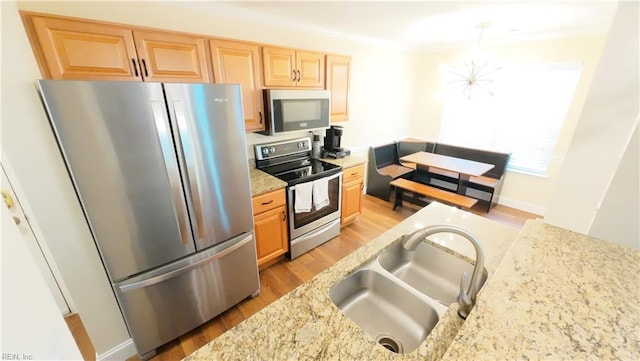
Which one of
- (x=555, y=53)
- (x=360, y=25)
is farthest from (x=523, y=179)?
(x=360, y=25)

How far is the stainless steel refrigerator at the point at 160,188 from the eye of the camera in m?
1.20

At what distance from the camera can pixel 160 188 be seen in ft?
4.66

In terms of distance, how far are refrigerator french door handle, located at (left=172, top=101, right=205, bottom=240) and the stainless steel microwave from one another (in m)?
0.98

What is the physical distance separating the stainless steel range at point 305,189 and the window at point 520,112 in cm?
266

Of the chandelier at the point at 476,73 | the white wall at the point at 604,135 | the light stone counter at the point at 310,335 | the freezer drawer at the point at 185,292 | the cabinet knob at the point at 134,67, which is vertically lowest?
the freezer drawer at the point at 185,292

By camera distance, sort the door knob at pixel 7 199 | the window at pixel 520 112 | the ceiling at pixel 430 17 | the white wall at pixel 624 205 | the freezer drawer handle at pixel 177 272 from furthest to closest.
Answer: the window at pixel 520 112 < the ceiling at pixel 430 17 < the door knob at pixel 7 199 < the freezer drawer handle at pixel 177 272 < the white wall at pixel 624 205

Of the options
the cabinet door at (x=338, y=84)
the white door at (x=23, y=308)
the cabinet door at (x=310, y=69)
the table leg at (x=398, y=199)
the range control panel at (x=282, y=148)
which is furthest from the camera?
the table leg at (x=398, y=199)

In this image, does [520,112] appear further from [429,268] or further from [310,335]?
[310,335]

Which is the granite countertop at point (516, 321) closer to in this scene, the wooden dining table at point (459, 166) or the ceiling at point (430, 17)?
the ceiling at point (430, 17)

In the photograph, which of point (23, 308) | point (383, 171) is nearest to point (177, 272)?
point (23, 308)

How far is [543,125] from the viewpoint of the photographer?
3375 mm

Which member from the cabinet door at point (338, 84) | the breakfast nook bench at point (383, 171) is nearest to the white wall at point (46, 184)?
the cabinet door at point (338, 84)

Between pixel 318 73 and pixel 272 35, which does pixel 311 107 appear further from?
pixel 272 35

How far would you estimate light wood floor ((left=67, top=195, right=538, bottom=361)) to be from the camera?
5.80ft
